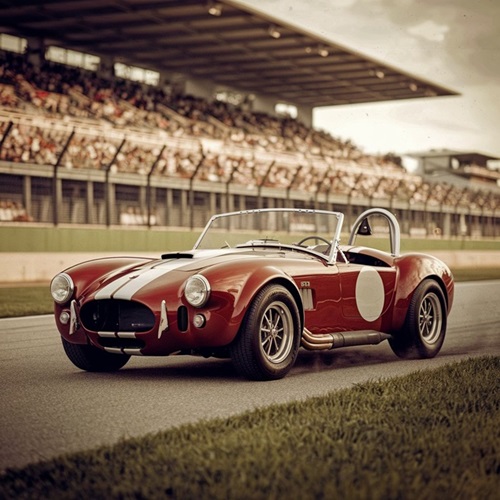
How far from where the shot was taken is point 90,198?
21.3 meters

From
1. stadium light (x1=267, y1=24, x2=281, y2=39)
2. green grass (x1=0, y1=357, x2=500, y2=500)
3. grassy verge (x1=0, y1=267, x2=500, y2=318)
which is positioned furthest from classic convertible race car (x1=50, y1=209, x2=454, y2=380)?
stadium light (x1=267, y1=24, x2=281, y2=39)

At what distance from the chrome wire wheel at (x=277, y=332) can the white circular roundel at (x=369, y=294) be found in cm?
97

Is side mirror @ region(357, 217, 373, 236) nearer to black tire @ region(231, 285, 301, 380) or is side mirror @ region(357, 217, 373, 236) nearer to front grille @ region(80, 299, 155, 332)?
black tire @ region(231, 285, 301, 380)

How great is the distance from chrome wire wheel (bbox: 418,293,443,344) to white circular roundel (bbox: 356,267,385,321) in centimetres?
51

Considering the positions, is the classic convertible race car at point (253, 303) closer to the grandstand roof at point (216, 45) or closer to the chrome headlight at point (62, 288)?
the chrome headlight at point (62, 288)

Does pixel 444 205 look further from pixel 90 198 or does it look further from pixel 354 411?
pixel 354 411

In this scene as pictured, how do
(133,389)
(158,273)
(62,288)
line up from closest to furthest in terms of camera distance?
(133,389) → (158,273) → (62,288)

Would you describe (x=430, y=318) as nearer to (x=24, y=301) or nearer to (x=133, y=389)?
(x=133, y=389)

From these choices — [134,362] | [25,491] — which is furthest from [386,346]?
[25,491]

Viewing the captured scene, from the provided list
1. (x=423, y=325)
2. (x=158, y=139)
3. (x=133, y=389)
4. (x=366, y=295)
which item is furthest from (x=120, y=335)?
(x=158, y=139)

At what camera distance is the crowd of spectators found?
21953 millimetres

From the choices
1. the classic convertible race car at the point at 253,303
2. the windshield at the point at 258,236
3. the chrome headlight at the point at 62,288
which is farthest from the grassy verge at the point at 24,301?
the chrome headlight at the point at 62,288

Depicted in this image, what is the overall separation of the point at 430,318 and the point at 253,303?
93.1 inches

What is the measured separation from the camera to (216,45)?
36.6 m
